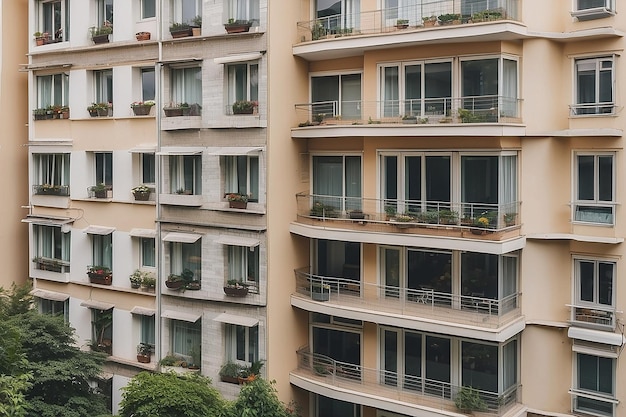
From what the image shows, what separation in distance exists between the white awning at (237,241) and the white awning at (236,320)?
204 centimetres

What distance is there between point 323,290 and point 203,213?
165 inches

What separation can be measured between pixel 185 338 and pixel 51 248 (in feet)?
21.4

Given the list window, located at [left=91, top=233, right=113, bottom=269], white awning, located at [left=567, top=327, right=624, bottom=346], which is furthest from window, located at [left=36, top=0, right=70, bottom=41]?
white awning, located at [left=567, top=327, right=624, bottom=346]

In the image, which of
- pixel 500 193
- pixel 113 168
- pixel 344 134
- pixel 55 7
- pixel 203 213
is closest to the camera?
pixel 500 193

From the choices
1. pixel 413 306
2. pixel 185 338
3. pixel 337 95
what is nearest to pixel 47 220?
pixel 185 338

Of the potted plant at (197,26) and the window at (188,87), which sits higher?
the potted plant at (197,26)

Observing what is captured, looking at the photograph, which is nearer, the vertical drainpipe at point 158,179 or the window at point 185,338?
the window at point 185,338

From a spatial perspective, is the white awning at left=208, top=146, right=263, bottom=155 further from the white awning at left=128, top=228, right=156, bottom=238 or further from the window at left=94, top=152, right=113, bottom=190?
the window at left=94, top=152, right=113, bottom=190

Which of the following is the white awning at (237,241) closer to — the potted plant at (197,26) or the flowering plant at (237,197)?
the flowering plant at (237,197)

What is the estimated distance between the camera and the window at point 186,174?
21.7 metres

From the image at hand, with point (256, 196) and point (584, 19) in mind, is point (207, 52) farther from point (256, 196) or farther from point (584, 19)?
point (584, 19)

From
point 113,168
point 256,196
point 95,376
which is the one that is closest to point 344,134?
point 256,196

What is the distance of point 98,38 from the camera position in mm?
23344

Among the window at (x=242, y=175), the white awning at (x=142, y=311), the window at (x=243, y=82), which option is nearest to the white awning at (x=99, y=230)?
the white awning at (x=142, y=311)
